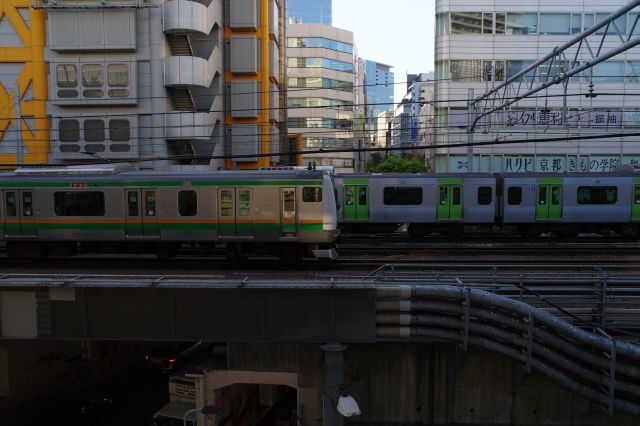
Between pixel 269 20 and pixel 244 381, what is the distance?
106 ft

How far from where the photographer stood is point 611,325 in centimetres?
984

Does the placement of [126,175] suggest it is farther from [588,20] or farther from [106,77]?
[588,20]

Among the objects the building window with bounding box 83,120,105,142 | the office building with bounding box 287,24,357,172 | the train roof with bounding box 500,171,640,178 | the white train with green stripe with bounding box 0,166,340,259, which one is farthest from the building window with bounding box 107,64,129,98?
the office building with bounding box 287,24,357,172

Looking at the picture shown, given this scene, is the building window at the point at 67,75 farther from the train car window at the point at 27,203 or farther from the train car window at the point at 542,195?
the train car window at the point at 542,195

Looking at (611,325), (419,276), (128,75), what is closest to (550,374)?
(611,325)

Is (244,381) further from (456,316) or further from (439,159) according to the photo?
(439,159)

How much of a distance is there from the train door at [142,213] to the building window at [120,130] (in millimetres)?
15305

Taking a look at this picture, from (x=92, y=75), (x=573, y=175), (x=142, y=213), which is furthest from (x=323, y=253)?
(x=92, y=75)

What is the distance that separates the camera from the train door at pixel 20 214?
52.5ft

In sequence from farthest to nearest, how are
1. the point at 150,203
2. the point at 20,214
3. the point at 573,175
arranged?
the point at 573,175 < the point at 20,214 < the point at 150,203

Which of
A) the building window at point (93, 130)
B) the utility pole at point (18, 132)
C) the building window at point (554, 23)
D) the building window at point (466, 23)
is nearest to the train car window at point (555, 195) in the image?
the building window at point (466, 23)

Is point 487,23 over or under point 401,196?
over

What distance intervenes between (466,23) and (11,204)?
107 feet

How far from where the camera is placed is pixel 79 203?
15828 millimetres
